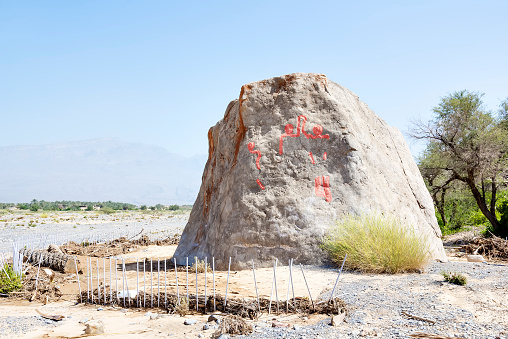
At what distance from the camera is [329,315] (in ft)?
14.9

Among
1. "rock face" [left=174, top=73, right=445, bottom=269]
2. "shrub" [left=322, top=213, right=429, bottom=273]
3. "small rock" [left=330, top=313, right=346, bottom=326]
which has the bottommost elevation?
"small rock" [left=330, top=313, right=346, bottom=326]

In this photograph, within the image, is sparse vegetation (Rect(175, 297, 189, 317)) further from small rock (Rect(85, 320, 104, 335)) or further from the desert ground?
small rock (Rect(85, 320, 104, 335))

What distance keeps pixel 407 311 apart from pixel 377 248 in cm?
197

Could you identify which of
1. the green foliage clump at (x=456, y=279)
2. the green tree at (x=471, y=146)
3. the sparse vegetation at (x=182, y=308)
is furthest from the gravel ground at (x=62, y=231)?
the green tree at (x=471, y=146)

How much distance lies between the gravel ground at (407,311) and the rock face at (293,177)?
1.84 m

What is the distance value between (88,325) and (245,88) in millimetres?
5731

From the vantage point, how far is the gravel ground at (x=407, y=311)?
12.9 ft

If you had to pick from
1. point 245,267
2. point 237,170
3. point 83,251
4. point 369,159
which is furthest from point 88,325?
point 83,251

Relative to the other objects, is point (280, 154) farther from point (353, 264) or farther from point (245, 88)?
point (353, 264)

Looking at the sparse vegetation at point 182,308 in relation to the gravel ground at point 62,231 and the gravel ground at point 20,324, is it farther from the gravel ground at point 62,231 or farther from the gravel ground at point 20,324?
the gravel ground at point 62,231

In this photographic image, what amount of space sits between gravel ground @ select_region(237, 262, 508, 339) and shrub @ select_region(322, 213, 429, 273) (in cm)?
31

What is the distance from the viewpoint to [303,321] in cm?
442

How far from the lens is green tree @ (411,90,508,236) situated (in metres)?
15.0

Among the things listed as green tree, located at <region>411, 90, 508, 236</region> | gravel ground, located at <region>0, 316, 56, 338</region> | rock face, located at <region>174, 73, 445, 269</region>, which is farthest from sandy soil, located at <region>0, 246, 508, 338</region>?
green tree, located at <region>411, 90, 508, 236</region>
